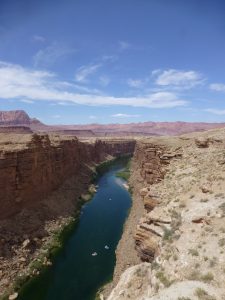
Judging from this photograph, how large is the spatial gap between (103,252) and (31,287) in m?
9.16

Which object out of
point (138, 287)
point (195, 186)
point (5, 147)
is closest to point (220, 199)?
point (195, 186)

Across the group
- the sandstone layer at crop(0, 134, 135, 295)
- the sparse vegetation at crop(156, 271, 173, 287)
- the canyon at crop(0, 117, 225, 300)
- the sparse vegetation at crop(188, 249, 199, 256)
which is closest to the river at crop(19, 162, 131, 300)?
the canyon at crop(0, 117, 225, 300)

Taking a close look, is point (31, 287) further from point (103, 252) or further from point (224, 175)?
point (224, 175)

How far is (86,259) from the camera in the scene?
3303 centimetres

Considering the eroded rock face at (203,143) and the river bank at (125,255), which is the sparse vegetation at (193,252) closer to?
the river bank at (125,255)

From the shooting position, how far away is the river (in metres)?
27.3

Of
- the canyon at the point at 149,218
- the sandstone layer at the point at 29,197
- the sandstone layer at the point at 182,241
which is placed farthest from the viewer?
the sandstone layer at the point at 29,197

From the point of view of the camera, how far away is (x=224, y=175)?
24.8m

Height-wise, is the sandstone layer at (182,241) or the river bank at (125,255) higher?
the sandstone layer at (182,241)

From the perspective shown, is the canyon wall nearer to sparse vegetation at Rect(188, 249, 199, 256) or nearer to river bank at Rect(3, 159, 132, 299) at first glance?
river bank at Rect(3, 159, 132, 299)

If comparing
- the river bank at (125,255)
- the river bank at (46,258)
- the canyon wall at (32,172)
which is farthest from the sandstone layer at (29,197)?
the river bank at (125,255)

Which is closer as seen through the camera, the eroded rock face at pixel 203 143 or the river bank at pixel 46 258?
the river bank at pixel 46 258

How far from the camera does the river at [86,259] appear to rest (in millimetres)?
27328

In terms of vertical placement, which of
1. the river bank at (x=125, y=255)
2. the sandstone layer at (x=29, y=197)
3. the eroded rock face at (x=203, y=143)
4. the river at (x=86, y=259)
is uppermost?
the eroded rock face at (x=203, y=143)
